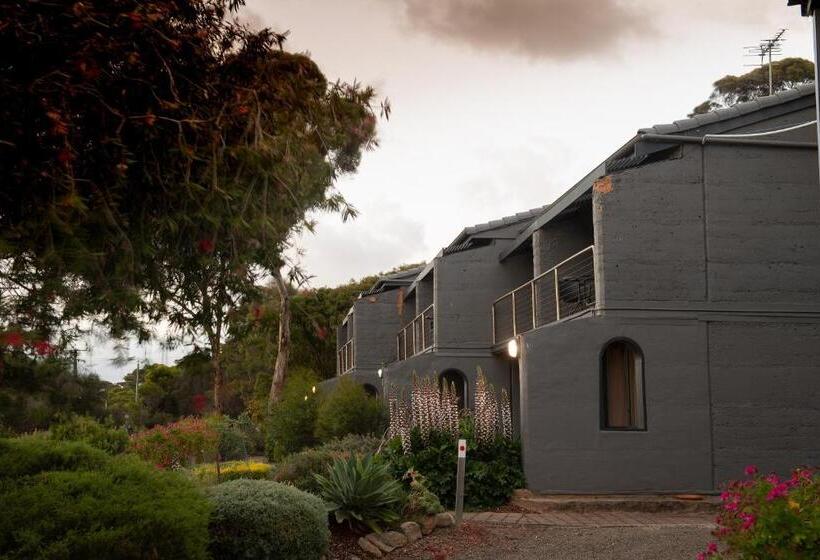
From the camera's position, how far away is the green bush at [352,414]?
2056cm

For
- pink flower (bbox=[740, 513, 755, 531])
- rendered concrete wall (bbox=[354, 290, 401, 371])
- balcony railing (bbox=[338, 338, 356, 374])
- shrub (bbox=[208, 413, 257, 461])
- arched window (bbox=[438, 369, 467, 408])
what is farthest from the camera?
balcony railing (bbox=[338, 338, 356, 374])

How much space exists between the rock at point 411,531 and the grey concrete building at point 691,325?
3119mm

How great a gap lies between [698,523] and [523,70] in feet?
22.8

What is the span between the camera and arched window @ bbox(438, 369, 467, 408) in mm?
20812

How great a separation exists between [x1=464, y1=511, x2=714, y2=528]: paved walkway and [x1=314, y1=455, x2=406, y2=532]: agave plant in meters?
1.58

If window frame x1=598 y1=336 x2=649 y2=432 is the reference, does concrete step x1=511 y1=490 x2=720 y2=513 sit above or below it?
below

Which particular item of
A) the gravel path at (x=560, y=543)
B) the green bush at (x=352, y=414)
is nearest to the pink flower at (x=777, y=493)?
the gravel path at (x=560, y=543)

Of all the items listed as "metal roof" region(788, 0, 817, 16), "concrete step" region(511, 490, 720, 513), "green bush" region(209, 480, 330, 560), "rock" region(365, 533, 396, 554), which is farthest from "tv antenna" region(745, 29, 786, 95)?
"green bush" region(209, 480, 330, 560)

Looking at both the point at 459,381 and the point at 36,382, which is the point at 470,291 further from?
the point at 36,382

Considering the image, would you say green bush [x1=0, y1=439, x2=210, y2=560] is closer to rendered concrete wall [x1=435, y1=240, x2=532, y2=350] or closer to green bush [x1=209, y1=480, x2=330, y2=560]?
green bush [x1=209, y1=480, x2=330, y2=560]

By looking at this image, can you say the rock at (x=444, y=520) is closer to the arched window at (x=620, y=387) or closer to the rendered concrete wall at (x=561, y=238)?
the arched window at (x=620, y=387)

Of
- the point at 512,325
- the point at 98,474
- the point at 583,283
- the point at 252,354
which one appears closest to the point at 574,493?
the point at 583,283

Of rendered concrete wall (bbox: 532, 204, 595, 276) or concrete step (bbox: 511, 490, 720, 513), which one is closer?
concrete step (bbox: 511, 490, 720, 513)

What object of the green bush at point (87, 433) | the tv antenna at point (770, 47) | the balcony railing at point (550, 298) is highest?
the tv antenna at point (770, 47)
